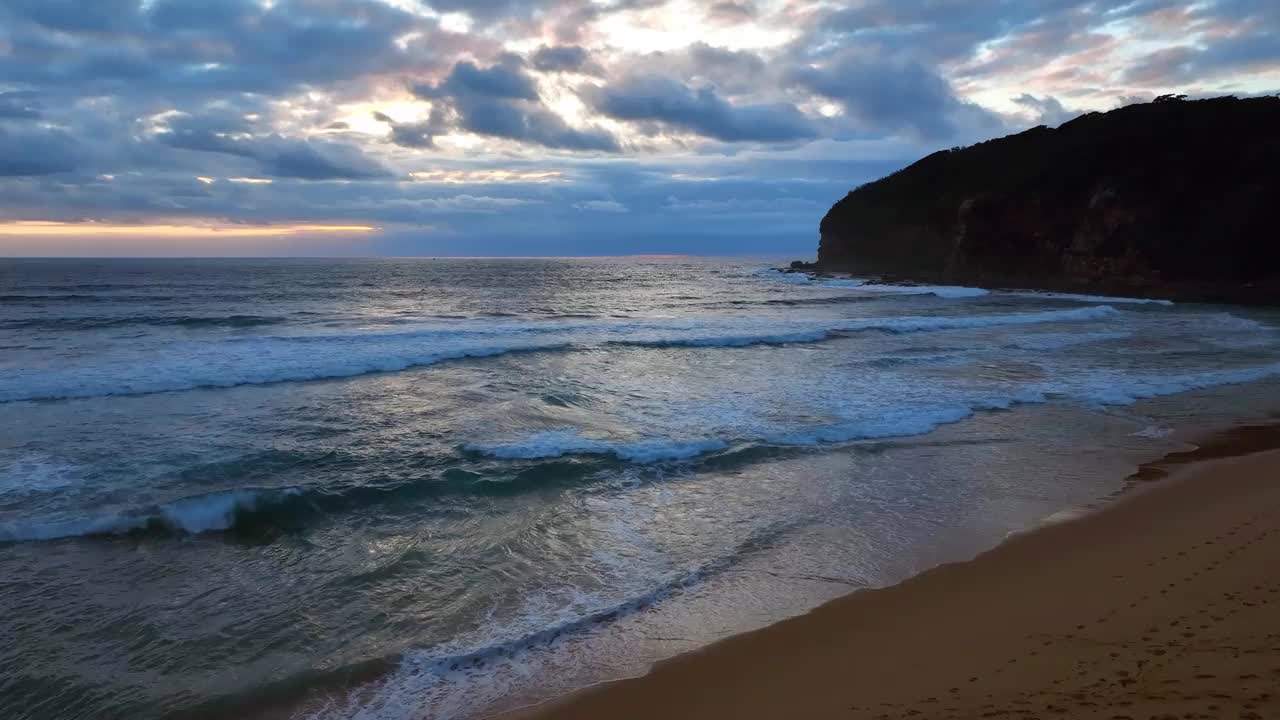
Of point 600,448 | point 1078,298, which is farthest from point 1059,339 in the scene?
point 1078,298

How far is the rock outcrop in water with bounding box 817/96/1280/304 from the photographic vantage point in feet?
134

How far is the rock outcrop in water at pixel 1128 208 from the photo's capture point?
40.8 m

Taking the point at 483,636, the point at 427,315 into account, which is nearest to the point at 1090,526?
the point at 483,636

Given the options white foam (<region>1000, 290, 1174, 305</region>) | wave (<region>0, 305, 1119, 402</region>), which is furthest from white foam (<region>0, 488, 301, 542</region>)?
white foam (<region>1000, 290, 1174, 305</region>)

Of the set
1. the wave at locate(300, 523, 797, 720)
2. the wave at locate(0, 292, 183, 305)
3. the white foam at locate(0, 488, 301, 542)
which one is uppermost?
the wave at locate(0, 292, 183, 305)

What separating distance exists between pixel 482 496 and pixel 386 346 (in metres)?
14.6

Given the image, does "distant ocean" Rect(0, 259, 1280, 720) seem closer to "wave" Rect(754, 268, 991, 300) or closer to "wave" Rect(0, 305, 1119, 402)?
"wave" Rect(0, 305, 1119, 402)

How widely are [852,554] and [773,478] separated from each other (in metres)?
2.49

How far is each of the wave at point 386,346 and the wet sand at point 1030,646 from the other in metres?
14.2

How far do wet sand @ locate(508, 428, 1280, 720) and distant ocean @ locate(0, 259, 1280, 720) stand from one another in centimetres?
40

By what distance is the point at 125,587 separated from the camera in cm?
601

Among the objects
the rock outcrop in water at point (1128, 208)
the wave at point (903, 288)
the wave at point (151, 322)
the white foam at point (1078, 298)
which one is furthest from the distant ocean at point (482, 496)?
the wave at point (903, 288)

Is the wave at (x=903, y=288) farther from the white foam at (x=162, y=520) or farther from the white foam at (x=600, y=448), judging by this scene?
the white foam at (x=162, y=520)

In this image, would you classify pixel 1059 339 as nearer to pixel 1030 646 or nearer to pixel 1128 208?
pixel 1030 646
